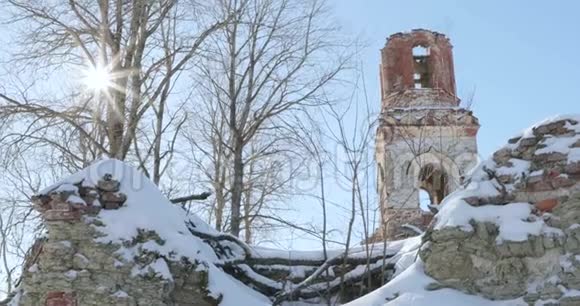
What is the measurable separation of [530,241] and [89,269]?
3.15 m

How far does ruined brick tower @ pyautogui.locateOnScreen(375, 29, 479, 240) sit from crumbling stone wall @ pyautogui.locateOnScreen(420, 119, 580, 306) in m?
7.89

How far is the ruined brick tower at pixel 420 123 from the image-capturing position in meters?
13.4

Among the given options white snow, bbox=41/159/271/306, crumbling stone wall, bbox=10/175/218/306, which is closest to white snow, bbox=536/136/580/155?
white snow, bbox=41/159/271/306

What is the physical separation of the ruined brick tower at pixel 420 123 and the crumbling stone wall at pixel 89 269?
7.85 meters

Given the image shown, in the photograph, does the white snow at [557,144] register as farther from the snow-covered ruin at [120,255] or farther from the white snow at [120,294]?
the white snow at [120,294]

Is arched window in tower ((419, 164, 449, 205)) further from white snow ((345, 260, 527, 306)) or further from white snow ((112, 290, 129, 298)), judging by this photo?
white snow ((112, 290, 129, 298))

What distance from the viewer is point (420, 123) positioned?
14.5 metres

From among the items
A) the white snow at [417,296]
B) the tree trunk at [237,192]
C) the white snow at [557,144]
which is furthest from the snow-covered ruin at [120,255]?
the tree trunk at [237,192]

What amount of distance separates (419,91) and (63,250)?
12.5 metres

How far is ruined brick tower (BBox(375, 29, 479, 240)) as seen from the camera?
13.4 m

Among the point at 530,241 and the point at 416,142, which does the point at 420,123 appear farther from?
the point at 530,241

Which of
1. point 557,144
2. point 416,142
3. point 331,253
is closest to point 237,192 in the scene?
point 416,142

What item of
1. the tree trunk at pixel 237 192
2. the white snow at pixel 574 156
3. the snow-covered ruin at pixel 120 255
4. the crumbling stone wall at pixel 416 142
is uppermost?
the crumbling stone wall at pixel 416 142

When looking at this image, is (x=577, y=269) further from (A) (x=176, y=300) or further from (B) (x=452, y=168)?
(B) (x=452, y=168)
